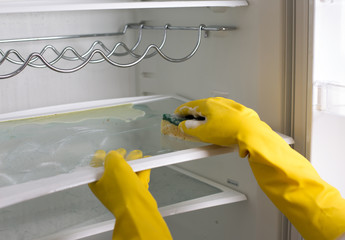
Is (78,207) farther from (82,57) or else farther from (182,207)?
(82,57)

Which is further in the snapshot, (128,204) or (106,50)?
(106,50)

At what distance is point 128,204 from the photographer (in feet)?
2.91

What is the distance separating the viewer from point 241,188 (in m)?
1.32

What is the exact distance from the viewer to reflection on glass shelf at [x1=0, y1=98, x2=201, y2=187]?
3.31ft

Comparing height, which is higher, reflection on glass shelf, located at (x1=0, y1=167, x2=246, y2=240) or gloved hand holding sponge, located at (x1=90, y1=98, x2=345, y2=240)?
gloved hand holding sponge, located at (x1=90, y1=98, x2=345, y2=240)

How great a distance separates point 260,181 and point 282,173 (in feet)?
→ 0.24

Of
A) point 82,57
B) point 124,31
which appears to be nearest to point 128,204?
point 82,57

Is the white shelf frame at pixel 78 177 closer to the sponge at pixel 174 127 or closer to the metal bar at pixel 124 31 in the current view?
the sponge at pixel 174 127

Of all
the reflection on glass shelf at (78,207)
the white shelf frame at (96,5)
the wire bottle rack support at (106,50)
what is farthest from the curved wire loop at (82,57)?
the reflection on glass shelf at (78,207)

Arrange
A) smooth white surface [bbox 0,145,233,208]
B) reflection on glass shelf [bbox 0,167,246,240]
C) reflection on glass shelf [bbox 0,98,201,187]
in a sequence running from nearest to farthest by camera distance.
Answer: smooth white surface [bbox 0,145,233,208] → reflection on glass shelf [bbox 0,98,201,187] → reflection on glass shelf [bbox 0,167,246,240]

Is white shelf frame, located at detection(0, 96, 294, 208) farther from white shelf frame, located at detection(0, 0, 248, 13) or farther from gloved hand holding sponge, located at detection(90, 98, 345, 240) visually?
white shelf frame, located at detection(0, 0, 248, 13)

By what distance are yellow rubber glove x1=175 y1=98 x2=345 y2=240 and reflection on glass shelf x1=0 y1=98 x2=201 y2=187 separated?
0.32 feet

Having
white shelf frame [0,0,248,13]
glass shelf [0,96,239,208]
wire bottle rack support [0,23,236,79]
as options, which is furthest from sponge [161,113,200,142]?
white shelf frame [0,0,248,13]

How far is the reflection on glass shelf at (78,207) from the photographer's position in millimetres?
1148
